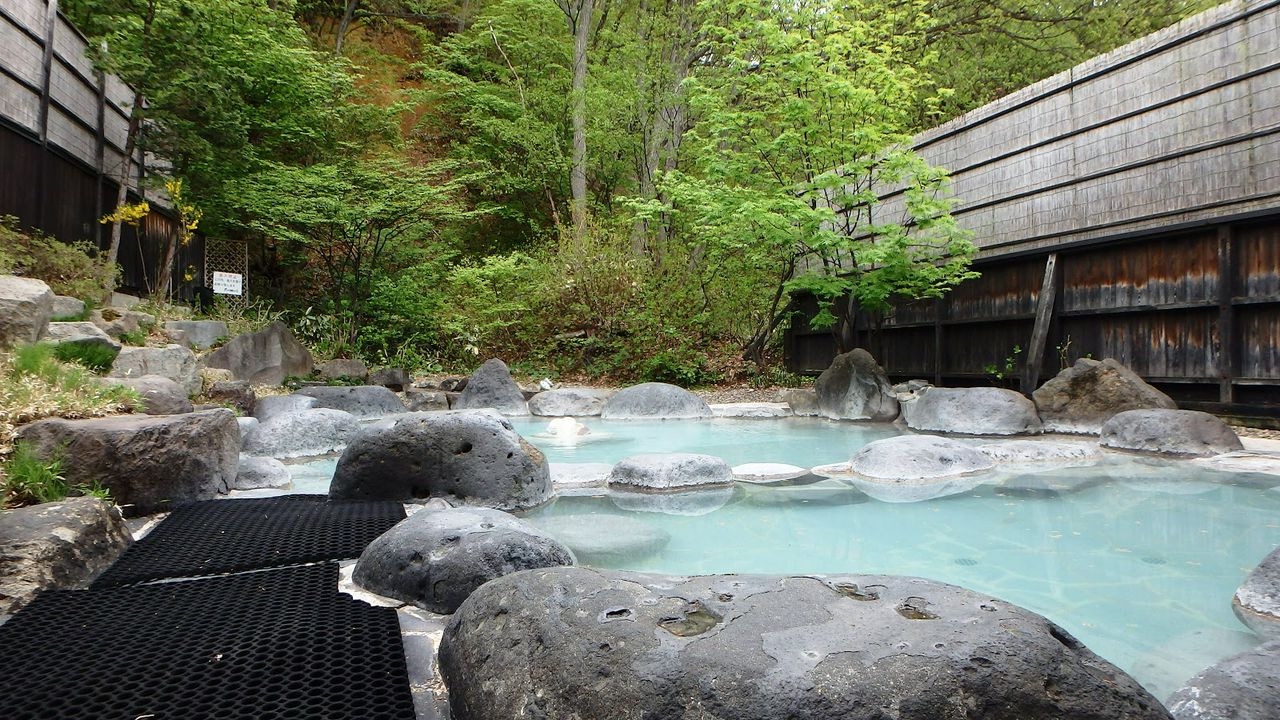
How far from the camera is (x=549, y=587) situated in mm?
1831

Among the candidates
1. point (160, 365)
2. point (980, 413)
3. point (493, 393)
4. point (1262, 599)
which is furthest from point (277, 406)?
point (1262, 599)

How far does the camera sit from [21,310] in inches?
198

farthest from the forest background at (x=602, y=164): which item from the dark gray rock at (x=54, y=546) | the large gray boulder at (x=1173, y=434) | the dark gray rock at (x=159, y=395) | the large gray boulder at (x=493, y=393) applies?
the dark gray rock at (x=54, y=546)

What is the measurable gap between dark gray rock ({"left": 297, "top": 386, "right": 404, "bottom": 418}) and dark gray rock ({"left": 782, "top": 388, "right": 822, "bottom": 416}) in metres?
5.18

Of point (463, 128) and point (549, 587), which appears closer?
point (549, 587)

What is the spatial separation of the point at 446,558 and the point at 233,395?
6.23 metres

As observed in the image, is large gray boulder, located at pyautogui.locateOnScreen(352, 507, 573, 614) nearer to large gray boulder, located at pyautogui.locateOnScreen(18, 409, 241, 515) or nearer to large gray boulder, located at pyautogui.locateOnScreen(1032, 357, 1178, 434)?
large gray boulder, located at pyautogui.locateOnScreen(18, 409, 241, 515)

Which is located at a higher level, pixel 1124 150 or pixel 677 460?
pixel 1124 150

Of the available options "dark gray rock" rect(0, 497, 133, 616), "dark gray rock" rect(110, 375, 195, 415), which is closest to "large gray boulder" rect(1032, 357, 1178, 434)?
"dark gray rock" rect(0, 497, 133, 616)

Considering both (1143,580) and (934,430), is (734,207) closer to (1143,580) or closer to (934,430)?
(934,430)

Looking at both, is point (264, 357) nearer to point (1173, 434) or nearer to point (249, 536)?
point (249, 536)

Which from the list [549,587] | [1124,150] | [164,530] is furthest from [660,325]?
[549,587]

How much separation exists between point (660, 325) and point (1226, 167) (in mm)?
8624

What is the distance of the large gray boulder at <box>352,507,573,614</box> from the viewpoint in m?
2.46
